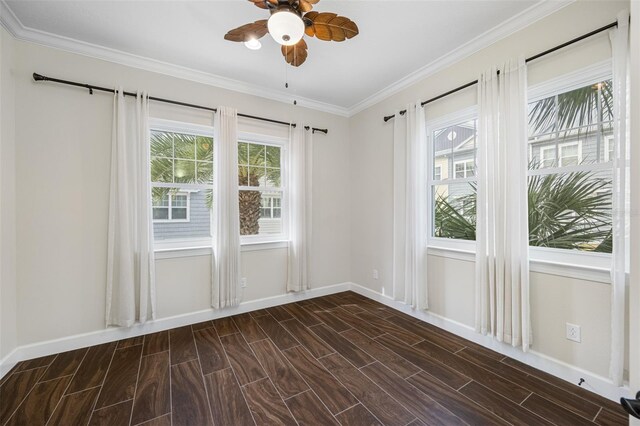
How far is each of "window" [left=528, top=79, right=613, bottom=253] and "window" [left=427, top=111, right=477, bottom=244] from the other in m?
0.51

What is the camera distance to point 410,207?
3.05 metres

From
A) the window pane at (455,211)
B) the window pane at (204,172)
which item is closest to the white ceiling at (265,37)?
the window pane at (204,172)

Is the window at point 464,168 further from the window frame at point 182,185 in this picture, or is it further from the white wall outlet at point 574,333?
the window frame at point 182,185

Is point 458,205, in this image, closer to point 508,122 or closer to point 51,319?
point 508,122

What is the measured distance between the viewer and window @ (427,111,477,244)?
272 centimetres

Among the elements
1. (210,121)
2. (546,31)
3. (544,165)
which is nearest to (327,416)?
(544,165)

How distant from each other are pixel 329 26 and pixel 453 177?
6.34 feet

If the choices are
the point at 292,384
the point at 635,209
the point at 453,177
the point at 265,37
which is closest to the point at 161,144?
the point at 265,37

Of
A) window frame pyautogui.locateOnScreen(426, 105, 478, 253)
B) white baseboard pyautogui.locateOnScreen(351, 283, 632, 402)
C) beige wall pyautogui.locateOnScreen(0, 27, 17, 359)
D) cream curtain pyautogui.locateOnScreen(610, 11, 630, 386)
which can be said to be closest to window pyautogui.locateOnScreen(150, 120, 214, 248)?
beige wall pyautogui.locateOnScreen(0, 27, 17, 359)

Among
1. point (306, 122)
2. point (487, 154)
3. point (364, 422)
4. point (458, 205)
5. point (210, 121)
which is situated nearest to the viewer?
point (364, 422)

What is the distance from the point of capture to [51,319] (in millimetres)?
2383

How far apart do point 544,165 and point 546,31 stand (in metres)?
1.01

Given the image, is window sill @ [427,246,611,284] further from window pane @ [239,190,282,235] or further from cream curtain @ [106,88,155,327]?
cream curtain @ [106,88,155,327]

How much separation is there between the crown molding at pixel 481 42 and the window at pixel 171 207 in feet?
8.91
